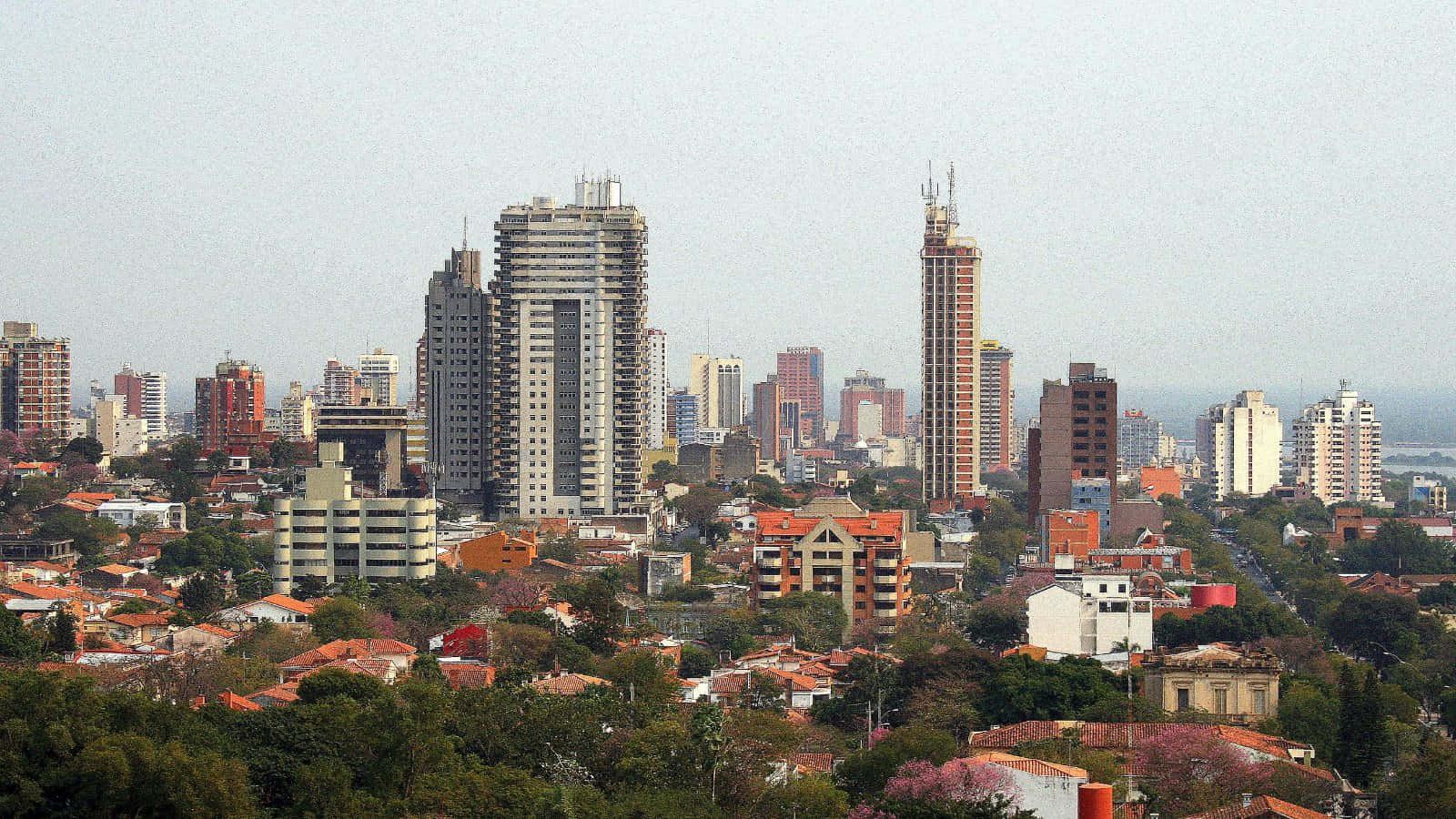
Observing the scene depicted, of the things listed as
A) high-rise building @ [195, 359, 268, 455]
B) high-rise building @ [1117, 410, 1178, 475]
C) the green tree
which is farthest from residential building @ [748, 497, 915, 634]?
high-rise building @ [1117, 410, 1178, 475]

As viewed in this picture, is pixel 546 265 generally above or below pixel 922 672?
above

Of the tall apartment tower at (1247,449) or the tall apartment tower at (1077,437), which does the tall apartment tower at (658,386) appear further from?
the tall apartment tower at (1077,437)

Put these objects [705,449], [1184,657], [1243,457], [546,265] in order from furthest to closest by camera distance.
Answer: [1243,457]
[705,449]
[546,265]
[1184,657]

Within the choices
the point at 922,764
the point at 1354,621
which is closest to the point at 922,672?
the point at 922,764

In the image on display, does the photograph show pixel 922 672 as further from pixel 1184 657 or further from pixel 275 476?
pixel 275 476

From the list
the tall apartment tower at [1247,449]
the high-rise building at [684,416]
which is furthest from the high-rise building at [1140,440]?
the tall apartment tower at [1247,449]
